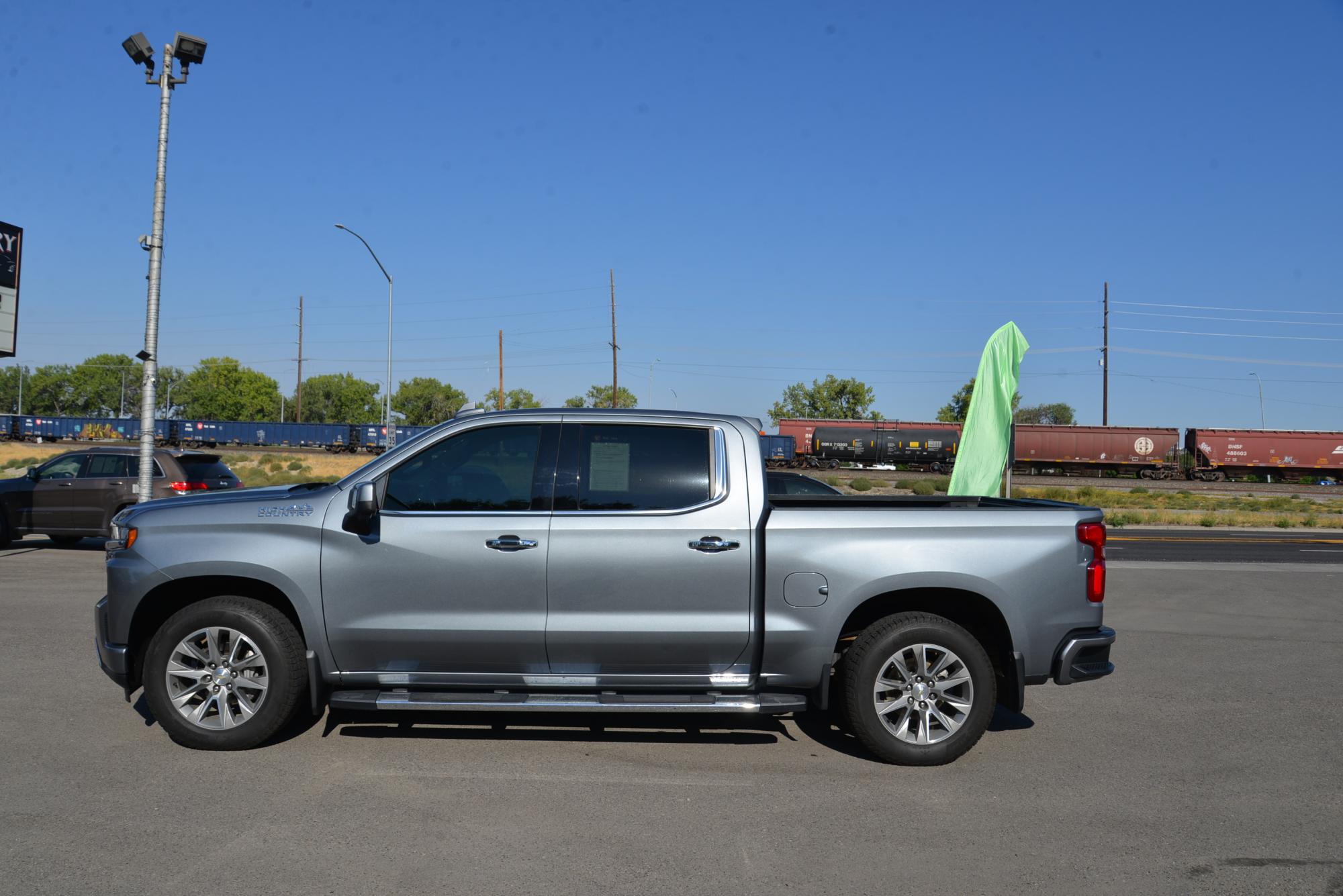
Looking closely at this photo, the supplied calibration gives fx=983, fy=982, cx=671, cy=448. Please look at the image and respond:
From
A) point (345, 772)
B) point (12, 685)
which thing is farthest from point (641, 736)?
point (12, 685)

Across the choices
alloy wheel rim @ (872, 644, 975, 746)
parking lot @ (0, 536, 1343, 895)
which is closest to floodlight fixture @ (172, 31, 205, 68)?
Result: parking lot @ (0, 536, 1343, 895)

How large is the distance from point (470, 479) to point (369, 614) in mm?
945

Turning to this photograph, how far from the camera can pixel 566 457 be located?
5.77 m

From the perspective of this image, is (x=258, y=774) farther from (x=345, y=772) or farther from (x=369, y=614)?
(x=369, y=614)

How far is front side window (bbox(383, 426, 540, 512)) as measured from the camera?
5699 mm

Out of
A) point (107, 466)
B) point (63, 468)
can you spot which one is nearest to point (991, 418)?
point (107, 466)

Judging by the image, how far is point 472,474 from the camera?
227 inches

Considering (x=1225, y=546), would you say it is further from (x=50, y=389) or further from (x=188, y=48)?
(x=50, y=389)

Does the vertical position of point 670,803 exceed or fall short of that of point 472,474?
it falls short

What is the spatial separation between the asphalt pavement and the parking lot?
12.2m

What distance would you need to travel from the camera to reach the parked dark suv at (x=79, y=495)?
14734mm

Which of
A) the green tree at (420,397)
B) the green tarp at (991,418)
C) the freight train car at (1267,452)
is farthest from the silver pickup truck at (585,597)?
the green tree at (420,397)

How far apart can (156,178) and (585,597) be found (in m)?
15.1

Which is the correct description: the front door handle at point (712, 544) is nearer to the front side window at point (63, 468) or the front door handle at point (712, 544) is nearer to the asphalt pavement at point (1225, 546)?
the front side window at point (63, 468)
